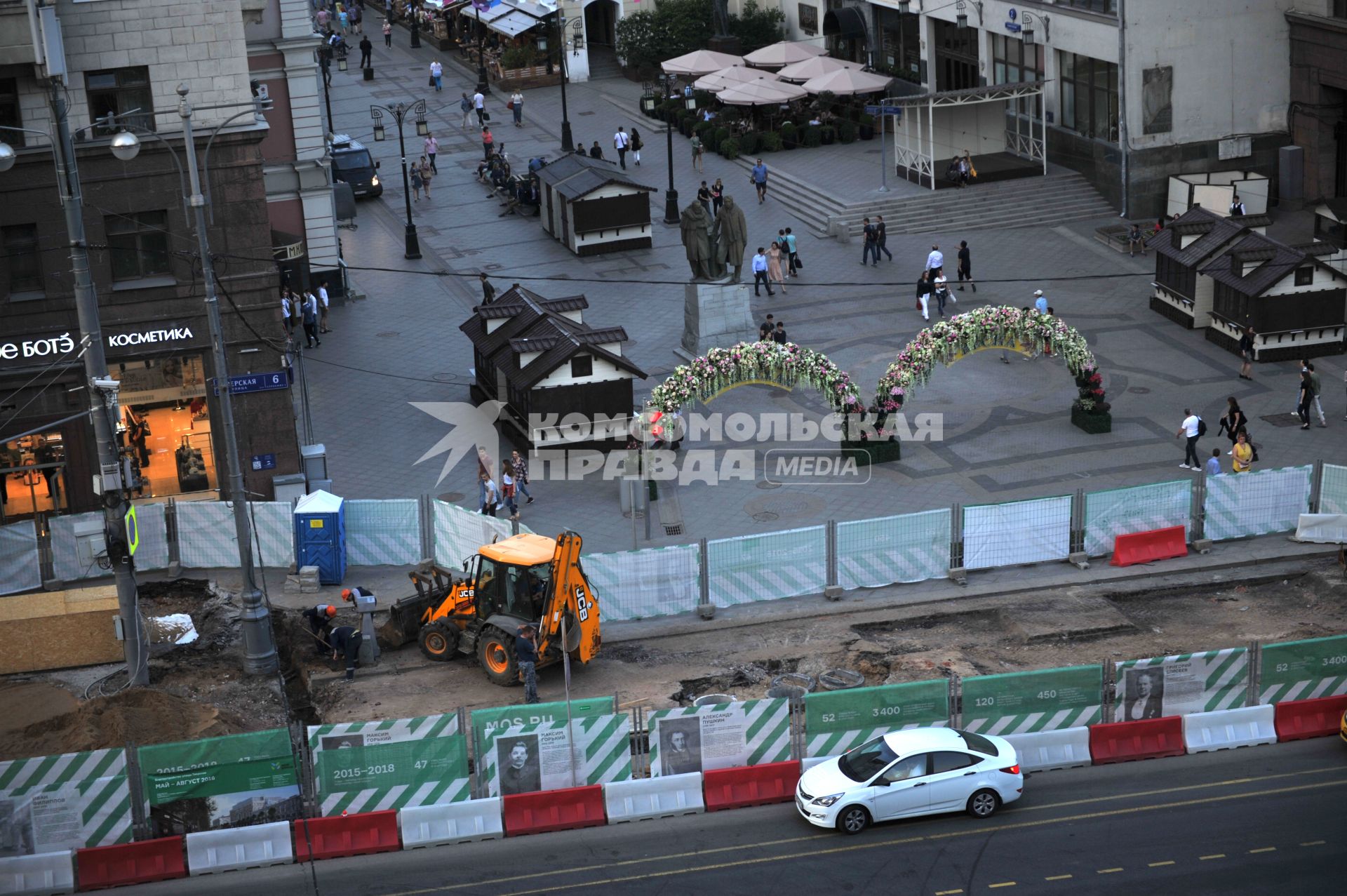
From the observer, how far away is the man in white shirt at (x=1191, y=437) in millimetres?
31297

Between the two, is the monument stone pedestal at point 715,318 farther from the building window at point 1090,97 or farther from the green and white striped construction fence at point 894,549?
the building window at point 1090,97

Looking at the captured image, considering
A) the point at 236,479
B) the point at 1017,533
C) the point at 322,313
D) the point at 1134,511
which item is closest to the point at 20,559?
the point at 236,479

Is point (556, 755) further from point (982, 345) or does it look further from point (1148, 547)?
point (982, 345)

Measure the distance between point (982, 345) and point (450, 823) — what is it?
17031 mm

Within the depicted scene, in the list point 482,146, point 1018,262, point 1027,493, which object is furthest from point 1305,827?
point 482,146

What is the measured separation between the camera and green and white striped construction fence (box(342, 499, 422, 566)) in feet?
96.9

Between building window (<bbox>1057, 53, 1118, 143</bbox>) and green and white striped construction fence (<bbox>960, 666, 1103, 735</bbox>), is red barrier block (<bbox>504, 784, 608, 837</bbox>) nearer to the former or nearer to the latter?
green and white striped construction fence (<bbox>960, 666, 1103, 735</bbox>)

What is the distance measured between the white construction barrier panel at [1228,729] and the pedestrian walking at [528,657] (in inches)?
363

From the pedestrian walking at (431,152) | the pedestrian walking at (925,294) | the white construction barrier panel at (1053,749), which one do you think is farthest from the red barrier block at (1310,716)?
the pedestrian walking at (431,152)

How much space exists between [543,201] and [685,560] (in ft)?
85.8

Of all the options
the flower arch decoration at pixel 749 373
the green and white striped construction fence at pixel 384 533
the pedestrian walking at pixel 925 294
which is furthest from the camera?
the pedestrian walking at pixel 925 294

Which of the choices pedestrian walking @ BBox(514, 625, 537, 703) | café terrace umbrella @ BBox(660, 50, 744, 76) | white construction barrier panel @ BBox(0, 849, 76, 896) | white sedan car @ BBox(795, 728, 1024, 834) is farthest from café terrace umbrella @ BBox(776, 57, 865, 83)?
white construction barrier panel @ BBox(0, 849, 76, 896)

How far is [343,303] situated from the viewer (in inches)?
1837

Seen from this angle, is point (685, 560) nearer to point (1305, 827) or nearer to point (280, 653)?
point (280, 653)
